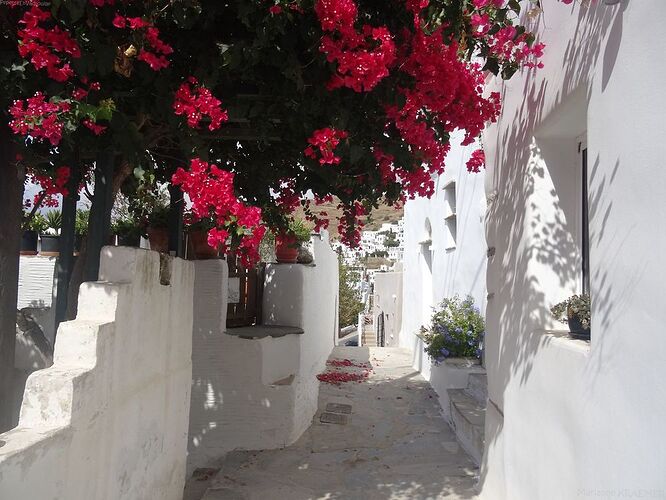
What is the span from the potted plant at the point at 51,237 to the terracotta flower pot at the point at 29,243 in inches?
3.9

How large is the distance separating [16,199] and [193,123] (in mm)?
1377

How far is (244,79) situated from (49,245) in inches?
210

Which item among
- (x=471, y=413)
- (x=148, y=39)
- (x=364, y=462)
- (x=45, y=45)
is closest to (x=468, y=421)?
(x=471, y=413)

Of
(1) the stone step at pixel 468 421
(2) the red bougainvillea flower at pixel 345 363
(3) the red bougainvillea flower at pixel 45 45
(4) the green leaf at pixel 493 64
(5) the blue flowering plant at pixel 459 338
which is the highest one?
(4) the green leaf at pixel 493 64

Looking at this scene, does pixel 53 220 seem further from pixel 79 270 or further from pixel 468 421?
pixel 468 421

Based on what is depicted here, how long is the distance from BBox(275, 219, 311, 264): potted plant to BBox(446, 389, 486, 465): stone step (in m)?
2.37

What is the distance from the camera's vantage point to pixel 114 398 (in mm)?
2629

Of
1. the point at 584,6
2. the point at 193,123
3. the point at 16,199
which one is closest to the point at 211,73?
the point at 193,123

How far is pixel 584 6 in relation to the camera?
8.63 ft

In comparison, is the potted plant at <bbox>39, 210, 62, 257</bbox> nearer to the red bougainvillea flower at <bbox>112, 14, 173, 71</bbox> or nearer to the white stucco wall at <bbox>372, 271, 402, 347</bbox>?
the red bougainvillea flower at <bbox>112, 14, 173, 71</bbox>

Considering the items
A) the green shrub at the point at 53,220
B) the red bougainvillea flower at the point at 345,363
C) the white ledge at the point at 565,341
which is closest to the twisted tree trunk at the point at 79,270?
the white ledge at the point at 565,341

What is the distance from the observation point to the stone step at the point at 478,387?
242 inches

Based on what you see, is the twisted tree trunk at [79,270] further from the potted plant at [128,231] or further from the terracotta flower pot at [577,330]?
the terracotta flower pot at [577,330]

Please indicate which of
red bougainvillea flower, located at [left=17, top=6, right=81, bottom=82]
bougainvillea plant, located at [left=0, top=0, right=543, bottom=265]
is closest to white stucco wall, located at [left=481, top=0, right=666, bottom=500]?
bougainvillea plant, located at [left=0, top=0, right=543, bottom=265]
